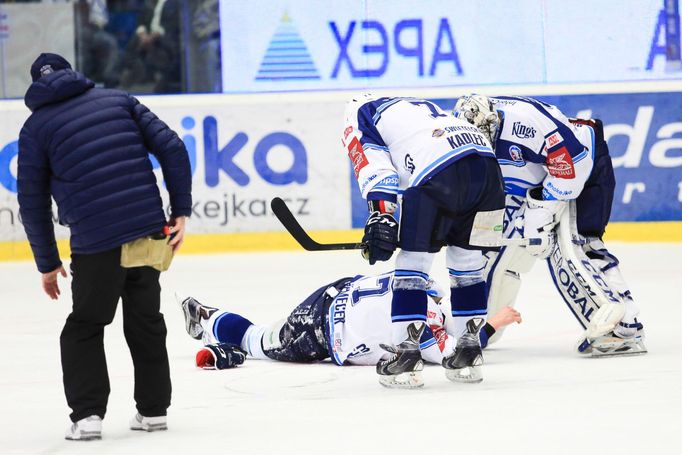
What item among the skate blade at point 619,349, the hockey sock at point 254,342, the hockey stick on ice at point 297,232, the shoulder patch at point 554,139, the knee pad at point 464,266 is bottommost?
the skate blade at point 619,349

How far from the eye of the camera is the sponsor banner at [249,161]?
1056 cm

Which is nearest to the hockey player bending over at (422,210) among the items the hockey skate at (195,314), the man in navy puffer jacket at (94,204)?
the man in navy puffer jacket at (94,204)

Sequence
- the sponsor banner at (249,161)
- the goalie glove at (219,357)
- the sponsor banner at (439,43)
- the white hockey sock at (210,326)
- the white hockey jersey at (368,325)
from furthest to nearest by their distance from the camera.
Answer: the sponsor banner at (439,43)
the sponsor banner at (249,161)
the white hockey sock at (210,326)
the goalie glove at (219,357)
the white hockey jersey at (368,325)

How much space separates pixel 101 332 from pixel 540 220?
2.33 metres

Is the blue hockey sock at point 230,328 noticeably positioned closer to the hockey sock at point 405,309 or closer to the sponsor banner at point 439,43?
the hockey sock at point 405,309

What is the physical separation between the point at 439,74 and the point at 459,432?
7.19m

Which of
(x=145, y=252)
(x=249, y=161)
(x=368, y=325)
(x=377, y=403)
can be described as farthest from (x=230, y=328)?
(x=249, y=161)

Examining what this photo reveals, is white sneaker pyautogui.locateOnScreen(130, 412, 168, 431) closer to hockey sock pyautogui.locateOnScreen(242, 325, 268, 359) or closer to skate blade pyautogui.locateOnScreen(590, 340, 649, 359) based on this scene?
hockey sock pyautogui.locateOnScreen(242, 325, 268, 359)

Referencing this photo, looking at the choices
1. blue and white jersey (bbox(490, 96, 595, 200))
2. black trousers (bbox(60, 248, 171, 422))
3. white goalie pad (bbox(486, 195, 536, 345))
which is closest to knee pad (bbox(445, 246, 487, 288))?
blue and white jersey (bbox(490, 96, 595, 200))

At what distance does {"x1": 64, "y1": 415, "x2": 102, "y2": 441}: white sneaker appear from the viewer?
159 inches

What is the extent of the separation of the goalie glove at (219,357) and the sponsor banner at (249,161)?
16.2ft

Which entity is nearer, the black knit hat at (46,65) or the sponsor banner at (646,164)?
the black knit hat at (46,65)

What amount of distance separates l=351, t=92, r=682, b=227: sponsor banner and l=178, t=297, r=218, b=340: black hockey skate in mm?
4646

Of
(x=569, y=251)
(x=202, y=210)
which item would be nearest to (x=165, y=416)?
(x=569, y=251)
